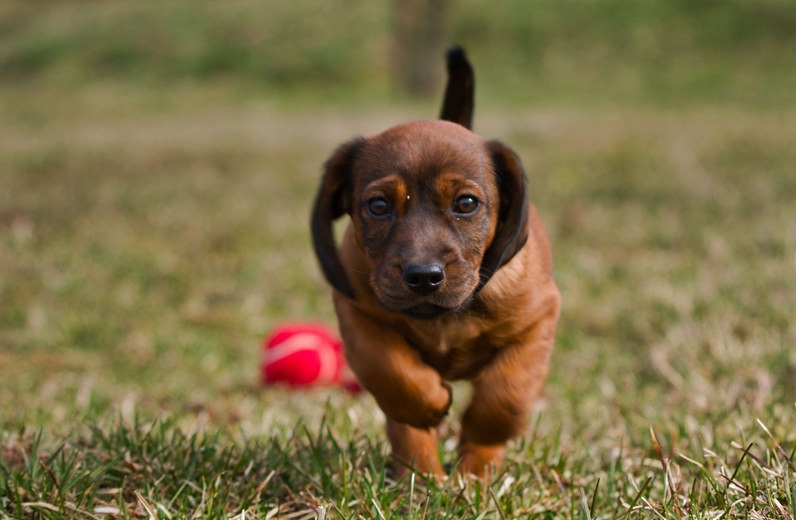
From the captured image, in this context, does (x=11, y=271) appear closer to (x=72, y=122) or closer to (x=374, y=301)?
(x=374, y=301)

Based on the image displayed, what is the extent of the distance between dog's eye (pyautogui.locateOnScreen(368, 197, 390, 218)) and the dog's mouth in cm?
25

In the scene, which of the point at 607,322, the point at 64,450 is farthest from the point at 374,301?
the point at 607,322

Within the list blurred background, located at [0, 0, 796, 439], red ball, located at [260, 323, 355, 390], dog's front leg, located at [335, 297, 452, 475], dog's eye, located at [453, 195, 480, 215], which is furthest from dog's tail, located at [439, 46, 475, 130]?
red ball, located at [260, 323, 355, 390]

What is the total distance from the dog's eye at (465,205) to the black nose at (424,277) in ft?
0.67

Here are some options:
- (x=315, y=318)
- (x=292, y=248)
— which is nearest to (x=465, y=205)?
(x=315, y=318)

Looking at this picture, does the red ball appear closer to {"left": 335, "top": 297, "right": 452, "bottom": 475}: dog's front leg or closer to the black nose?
{"left": 335, "top": 297, "right": 452, "bottom": 475}: dog's front leg

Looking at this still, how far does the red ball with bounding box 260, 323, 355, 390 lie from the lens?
4445 millimetres

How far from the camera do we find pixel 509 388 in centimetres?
233

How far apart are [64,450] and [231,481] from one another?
1.71 feet

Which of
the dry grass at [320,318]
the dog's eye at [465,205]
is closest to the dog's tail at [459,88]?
the dog's eye at [465,205]

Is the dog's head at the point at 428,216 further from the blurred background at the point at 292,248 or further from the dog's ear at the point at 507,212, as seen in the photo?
the blurred background at the point at 292,248

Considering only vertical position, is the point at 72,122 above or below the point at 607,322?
below

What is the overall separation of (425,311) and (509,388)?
0.37m

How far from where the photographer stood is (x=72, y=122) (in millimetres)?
17703
